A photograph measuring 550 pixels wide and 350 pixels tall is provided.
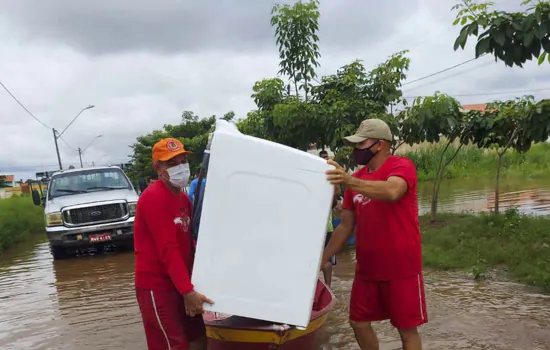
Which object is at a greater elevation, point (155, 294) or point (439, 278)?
point (155, 294)

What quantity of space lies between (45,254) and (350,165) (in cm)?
814

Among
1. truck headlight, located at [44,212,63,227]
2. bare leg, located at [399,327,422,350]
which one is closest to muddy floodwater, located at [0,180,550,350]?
truck headlight, located at [44,212,63,227]

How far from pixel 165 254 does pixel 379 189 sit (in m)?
1.38

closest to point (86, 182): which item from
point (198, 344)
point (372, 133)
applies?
point (198, 344)

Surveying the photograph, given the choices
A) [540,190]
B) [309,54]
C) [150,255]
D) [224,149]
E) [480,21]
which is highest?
[309,54]

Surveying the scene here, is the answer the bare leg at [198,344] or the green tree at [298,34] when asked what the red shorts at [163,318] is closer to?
the bare leg at [198,344]

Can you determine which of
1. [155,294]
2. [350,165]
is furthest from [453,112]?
[155,294]

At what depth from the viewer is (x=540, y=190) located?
60.6 feet

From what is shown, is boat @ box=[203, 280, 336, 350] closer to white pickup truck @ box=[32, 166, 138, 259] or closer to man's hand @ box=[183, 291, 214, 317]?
man's hand @ box=[183, 291, 214, 317]

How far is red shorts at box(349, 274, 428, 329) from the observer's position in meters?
3.39

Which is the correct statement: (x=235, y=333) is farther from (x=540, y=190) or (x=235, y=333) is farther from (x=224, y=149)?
(x=540, y=190)

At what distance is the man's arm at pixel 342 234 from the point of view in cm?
379

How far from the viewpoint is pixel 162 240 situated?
125 inches

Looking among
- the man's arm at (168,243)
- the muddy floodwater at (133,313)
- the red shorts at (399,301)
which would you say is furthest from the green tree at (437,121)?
the man's arm at (168,243)
